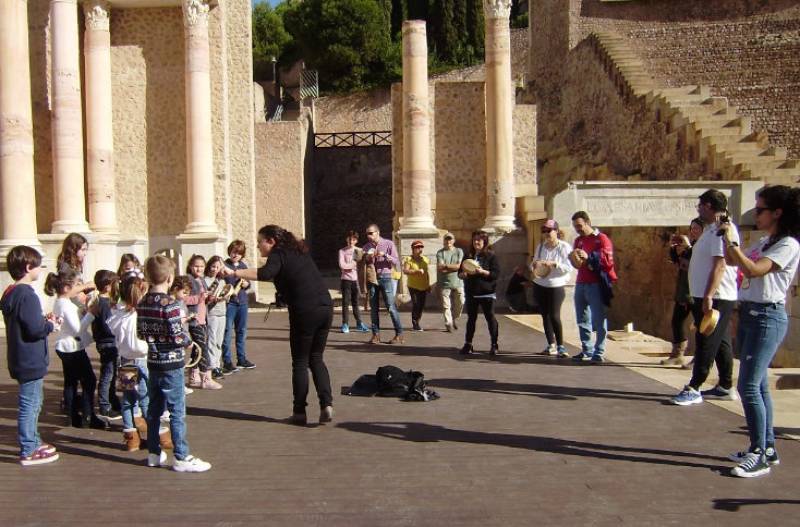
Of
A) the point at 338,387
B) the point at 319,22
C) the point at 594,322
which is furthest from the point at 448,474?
the point at 319,22

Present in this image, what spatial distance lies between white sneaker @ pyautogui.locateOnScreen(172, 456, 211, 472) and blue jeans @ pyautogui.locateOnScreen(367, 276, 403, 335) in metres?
6.27

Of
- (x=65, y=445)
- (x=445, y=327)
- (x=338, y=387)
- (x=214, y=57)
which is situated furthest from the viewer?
(x=214, y=57)

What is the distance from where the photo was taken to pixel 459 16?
147ft

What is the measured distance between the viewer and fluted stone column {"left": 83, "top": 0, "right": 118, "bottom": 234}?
17.5 meters

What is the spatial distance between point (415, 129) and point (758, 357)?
13.7m

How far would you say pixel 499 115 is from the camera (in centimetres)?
1838

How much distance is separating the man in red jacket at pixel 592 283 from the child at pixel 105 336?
5.62 meters

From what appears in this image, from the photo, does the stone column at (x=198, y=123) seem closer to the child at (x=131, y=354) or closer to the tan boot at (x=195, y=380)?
the tan boot at (x=195, y=380)

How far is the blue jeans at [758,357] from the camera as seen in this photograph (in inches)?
209

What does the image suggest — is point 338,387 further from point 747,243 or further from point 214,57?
point 214,57

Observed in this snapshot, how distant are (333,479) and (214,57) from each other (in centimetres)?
1550

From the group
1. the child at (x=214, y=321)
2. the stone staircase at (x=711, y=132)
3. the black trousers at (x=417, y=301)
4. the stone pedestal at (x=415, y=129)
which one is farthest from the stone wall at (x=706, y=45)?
the child at (x=214, y=321)

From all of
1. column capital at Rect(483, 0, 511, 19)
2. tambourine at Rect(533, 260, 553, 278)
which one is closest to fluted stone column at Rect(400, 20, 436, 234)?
column capital at Rect(483, 0, 511, 19)

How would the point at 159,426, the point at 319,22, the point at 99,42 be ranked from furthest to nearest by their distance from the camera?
the point at 319,22
the point at 99,42
the point at 159,426
